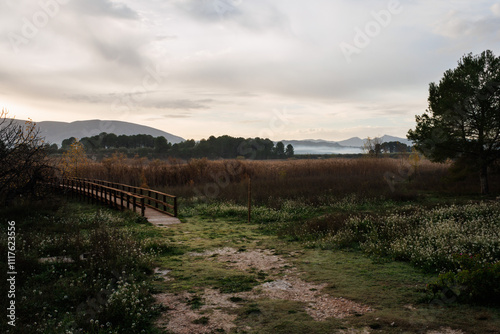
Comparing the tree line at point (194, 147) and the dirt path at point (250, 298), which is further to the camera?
the tree line at point (194, 147)

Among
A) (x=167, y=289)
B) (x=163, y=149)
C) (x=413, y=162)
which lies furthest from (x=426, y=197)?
(x=163, y=149)

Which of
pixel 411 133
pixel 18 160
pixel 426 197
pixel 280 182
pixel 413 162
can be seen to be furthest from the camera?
pixel 413 162

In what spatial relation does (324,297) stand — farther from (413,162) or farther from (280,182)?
(413,162)

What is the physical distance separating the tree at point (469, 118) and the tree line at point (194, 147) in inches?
2613

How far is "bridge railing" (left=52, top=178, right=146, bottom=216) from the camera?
18.4m

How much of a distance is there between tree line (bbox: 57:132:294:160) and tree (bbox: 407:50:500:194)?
6637 centimetres

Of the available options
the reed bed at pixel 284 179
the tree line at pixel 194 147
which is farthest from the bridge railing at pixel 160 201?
the tree line at pixel 194 147

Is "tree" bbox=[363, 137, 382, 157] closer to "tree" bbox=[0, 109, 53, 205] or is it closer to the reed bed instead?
the reed bed

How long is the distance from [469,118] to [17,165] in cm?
2878

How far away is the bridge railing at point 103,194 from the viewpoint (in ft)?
60.3

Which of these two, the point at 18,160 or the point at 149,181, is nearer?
the point at 18,160

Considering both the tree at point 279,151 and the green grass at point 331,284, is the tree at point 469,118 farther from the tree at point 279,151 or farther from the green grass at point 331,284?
the tree at point 279,151

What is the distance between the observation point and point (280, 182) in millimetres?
29047

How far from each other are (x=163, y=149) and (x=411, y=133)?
257 ft
